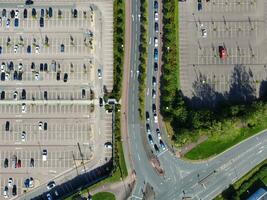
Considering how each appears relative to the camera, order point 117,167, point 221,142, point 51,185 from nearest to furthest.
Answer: point 117,167
point 221,142
point 51,185

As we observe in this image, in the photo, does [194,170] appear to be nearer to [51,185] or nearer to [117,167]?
[117,167]

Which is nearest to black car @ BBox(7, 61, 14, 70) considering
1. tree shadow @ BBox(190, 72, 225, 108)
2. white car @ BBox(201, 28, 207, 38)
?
tree shadow @ BBox(190, 72, 225, 108)

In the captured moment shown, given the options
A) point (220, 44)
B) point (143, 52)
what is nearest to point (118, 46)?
point (143, 52)

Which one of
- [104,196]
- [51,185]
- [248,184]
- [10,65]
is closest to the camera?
[104,196]

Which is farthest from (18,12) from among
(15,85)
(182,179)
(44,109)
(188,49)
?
(182,179)

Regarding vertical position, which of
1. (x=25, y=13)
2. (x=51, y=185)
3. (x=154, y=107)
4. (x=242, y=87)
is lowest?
(x=51, y=185)

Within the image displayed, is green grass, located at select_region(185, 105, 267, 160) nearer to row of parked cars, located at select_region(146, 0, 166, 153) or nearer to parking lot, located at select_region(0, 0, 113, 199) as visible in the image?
row of parked cars, located at select_region(146, 0, 166, 153)

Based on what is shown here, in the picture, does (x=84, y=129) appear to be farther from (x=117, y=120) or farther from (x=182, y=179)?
(x=182, y=179)
